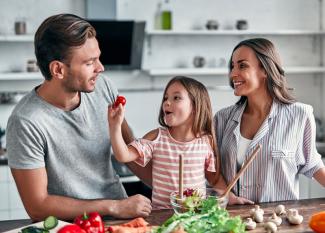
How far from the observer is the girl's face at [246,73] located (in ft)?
7.41

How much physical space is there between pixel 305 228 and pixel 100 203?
0.70 m

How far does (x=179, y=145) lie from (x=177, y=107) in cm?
15

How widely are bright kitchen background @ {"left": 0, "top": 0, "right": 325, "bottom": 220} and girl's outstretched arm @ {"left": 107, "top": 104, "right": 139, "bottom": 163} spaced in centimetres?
243

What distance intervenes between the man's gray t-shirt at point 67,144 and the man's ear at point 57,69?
4.4 inches

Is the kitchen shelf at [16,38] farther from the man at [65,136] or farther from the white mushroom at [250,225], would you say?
the white mushroom at [250,225]

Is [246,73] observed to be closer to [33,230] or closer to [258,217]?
[258,217]

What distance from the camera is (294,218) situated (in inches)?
72.8

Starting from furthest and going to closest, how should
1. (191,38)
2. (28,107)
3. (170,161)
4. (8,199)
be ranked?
(191,38)
(8,199)
(170,161)
(28,107)

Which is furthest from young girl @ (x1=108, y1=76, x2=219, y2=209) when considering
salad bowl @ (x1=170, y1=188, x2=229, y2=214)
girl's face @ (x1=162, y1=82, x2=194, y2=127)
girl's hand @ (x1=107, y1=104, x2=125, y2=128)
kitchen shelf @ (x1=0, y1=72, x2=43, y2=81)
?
kitchen shelf @ (x1=0, y1=72, x2=43, y2=81)

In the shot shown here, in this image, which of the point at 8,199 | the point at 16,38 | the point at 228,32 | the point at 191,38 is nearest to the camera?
the point at 8,199

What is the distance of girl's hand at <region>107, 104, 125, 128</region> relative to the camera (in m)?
1.97

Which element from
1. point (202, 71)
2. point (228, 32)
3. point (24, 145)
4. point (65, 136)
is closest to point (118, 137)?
point (65, 136)

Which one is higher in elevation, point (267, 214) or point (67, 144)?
point (67, 144)

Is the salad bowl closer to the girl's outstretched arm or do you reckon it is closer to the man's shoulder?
the girl's outstretched arm
